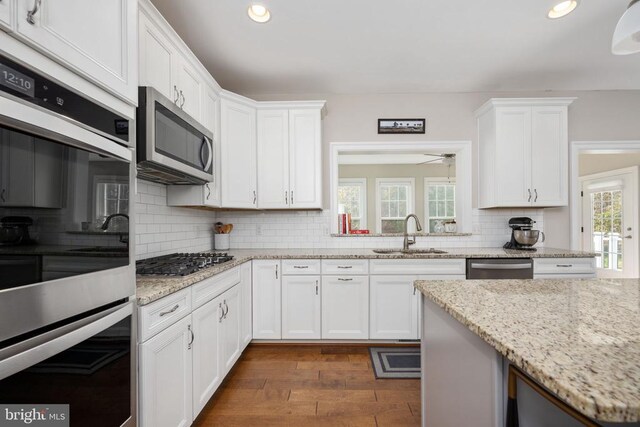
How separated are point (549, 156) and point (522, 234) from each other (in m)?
0.85

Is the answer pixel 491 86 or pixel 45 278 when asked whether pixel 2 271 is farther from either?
pixel 491 86

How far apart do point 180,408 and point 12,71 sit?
1.54 metres

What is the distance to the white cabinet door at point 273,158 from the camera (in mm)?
3096

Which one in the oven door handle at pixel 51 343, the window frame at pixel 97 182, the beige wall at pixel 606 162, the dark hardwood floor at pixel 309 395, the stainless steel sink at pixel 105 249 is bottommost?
the dark hardwood floor at pixel 309 395

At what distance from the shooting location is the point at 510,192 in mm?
3092

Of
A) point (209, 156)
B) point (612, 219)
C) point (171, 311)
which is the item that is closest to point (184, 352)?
point (171, 311)

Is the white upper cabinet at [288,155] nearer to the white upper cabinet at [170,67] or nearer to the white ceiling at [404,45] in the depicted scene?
the white ceiling at [404,45]

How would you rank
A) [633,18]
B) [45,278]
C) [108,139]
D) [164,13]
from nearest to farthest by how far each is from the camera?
[45,278]
[108,139]
[633,18]
[164,13]

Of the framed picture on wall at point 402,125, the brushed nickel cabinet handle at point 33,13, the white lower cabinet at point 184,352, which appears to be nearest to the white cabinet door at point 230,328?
the white lower cabinet at point 184,352

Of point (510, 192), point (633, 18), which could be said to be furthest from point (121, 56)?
point (510, 192)

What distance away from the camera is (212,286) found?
6.34 feet

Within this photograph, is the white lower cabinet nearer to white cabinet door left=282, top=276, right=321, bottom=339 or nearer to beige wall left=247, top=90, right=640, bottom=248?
white cabinet door left=282, top=276, right=321, bottom=339

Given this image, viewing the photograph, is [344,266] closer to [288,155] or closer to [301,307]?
[301,307]

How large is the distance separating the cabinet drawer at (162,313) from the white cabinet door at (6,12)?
3.16 ft
